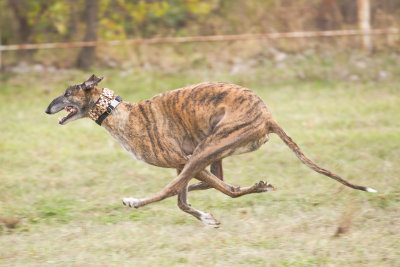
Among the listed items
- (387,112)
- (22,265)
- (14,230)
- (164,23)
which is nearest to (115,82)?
(164,23)

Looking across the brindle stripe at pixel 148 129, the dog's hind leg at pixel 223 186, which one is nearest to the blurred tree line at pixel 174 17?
the brindle stripe at pixel 148 129

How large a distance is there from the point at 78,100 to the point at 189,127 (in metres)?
1.07

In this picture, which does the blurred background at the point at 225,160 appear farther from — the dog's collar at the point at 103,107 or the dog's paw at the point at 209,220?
the dog's collar at the point at 103,107

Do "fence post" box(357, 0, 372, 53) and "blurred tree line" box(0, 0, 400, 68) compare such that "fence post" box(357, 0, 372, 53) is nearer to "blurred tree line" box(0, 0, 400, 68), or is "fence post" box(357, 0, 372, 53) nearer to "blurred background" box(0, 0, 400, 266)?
"blurred background" box(0, 0, 400, 266)

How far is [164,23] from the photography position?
55.4 ft

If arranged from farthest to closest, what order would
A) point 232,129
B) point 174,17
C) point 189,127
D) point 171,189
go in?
point 174,17 → point 189,127 → point 171,189 → point 232,129

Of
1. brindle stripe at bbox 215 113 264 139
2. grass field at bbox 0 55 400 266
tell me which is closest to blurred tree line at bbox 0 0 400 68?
grass field at bbox 0 55 400 266

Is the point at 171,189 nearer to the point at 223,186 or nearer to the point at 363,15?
the point at 223,186

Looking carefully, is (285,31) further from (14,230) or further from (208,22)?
(14,230)

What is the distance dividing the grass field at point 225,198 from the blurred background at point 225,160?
2 cm

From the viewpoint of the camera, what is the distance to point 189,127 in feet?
17.2

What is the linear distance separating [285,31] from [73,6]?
579cm

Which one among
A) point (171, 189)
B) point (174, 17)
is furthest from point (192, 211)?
point (174, 17)

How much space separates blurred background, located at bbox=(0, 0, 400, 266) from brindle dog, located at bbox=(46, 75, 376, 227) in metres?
0.57
